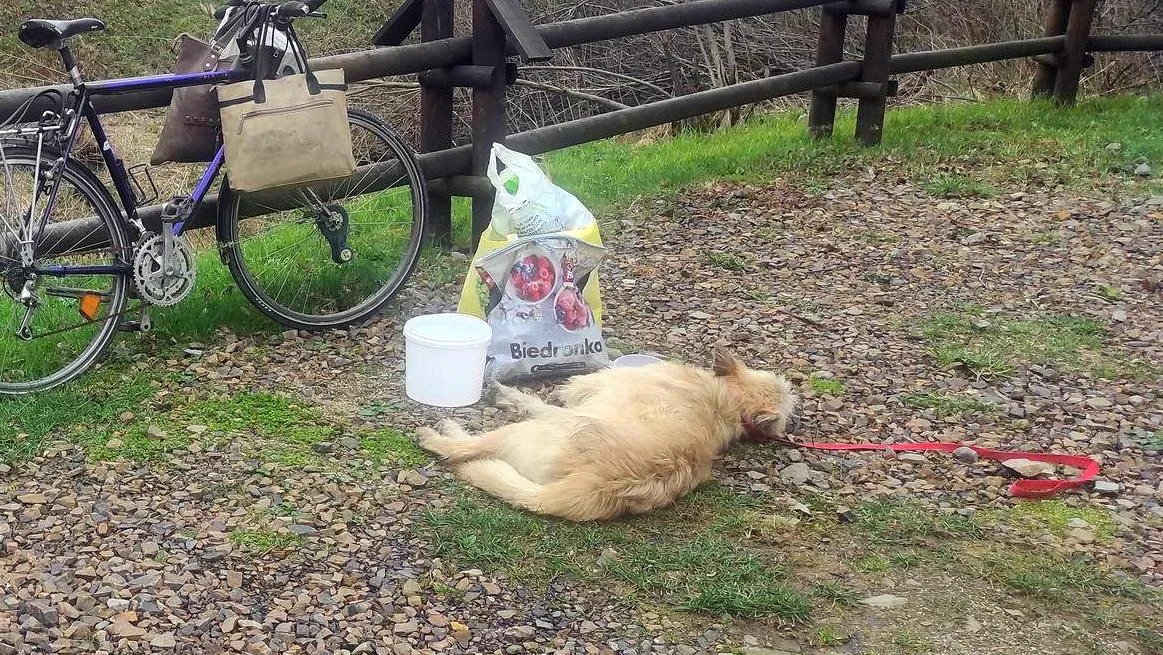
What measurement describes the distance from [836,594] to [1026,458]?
128 centimetres

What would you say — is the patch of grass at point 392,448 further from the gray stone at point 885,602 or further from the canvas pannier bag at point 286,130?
the gray stone at point 885,602

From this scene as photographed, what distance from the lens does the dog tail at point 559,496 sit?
3477 millimetres

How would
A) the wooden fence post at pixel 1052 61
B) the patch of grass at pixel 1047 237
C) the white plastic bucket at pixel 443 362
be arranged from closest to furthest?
the white plastic bucket at pixel 443 362, the patch of grass at pixel 1047 237, the wooden fence post at pixel 1052 61

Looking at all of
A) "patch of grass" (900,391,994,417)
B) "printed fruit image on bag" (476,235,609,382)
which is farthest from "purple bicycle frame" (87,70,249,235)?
"patch of grass" (900,391,994,417)

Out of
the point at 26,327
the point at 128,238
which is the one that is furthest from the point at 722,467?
the point at 26,327

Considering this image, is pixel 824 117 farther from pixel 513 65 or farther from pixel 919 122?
pixel 513 65

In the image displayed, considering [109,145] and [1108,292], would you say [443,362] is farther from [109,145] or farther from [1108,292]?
[1108,292]

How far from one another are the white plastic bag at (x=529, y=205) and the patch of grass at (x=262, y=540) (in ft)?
5.79

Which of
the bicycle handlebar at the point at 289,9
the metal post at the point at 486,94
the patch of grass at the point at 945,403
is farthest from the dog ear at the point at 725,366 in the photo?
the bicycle handlebar at the point at 289,9

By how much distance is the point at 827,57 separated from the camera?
8430 mm

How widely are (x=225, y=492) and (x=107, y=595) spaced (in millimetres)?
637

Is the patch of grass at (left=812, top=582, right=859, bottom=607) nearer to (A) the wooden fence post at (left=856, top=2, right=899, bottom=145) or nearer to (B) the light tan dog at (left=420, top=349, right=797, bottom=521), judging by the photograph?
(B) the light tan dog at (left=420, top=349, right=797, bottom=521)

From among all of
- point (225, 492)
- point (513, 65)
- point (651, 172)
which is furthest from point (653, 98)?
point (225, 492)

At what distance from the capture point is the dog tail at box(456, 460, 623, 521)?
348cm
